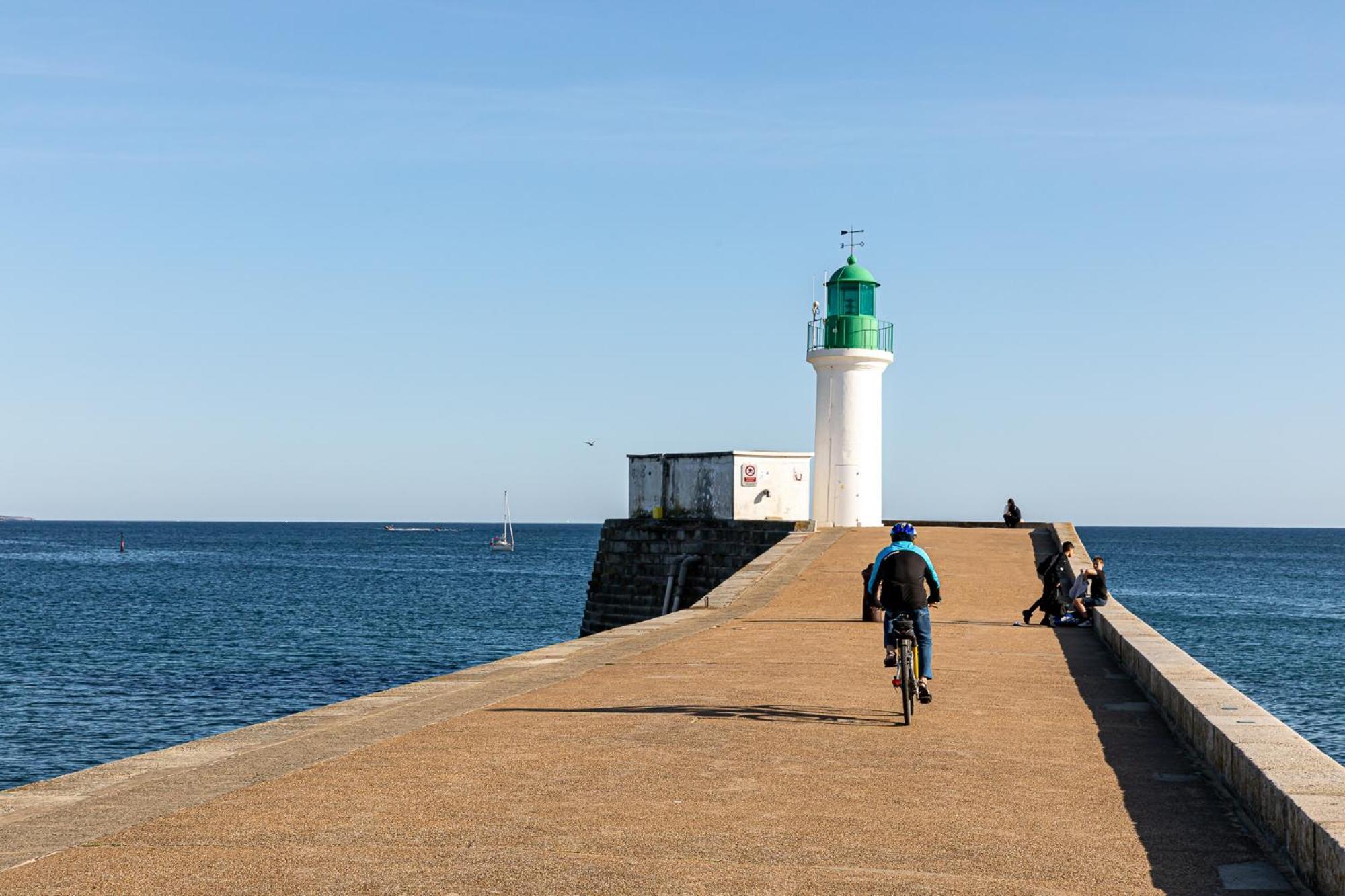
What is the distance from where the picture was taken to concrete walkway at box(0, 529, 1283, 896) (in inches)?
233

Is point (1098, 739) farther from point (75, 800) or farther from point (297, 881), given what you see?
point (75, 800)

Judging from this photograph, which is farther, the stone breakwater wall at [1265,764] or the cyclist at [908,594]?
the cyclist at [908,594]

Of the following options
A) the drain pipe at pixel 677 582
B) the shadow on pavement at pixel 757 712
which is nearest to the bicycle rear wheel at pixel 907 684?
the shadow on pavement at pixel 757 712

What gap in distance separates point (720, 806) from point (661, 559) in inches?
1005

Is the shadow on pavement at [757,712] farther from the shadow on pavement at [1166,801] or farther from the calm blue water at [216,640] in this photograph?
the calm blue water at [216,640]

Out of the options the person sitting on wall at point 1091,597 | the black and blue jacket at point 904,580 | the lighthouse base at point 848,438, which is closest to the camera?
Answer: the black and blue jacket at point 904,580

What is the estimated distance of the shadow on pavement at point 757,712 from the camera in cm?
1052

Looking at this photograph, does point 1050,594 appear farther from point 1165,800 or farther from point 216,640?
point 216,640

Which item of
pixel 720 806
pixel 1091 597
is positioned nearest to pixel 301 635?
pixel 1091 597

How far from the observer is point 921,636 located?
10852mm

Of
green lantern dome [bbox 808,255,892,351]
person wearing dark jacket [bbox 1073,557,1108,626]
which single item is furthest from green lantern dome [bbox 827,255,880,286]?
person wearing dark jacket [bbox 1073,557,1108,626]

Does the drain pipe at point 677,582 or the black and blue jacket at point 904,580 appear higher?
the black and blue jacket at point 904,580

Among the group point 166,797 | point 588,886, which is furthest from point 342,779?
point 588,886

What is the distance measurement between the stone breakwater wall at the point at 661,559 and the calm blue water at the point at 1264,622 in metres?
11.7
